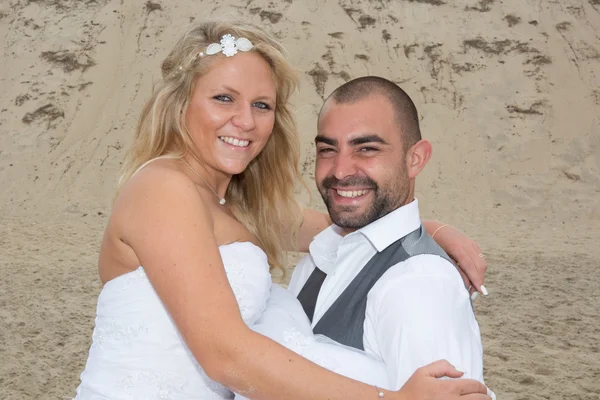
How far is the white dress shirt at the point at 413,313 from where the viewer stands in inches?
92.0

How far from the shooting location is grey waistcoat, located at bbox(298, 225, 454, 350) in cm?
259

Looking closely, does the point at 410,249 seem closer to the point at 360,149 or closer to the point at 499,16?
the point at 360,149

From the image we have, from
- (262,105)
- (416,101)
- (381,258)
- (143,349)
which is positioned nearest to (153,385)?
(143,349)

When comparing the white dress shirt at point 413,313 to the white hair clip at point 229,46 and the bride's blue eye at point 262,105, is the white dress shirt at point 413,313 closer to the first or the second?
the bride's blue eye at point 262,105

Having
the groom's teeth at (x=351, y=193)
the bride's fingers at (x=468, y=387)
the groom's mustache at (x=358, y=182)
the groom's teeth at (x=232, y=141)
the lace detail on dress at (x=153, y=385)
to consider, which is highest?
the groom's teeth at (x=232, y=141)

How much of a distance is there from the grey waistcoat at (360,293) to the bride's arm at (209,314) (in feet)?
0.88

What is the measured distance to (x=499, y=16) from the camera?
14492 mm

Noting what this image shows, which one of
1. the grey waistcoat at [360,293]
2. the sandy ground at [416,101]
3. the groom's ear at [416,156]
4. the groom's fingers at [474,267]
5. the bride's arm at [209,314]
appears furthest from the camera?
the sandy ground at [416,101]

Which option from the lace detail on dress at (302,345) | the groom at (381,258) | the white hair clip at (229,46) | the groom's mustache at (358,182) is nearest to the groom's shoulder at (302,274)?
the groom at (381,258)

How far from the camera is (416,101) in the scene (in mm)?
13250

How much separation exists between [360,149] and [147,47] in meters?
11.4

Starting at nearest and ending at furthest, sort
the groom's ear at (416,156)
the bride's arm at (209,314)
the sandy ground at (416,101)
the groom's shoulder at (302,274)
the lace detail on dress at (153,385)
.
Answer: the bride's arm at (209,314) → the lace detail on dress at (153,385) → the groom's ear at (416,156) → the groom's shoulder at (302,274) → the sandy ground at (416,101)

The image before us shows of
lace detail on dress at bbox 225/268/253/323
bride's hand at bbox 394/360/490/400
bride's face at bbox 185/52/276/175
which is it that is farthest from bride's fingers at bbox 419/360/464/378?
bride's face at bbox 185/52/276/175

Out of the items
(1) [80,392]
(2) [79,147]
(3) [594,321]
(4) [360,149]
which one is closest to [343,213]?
(4) [360,149]
